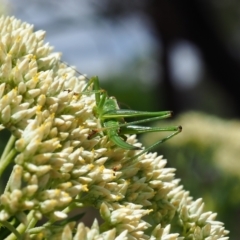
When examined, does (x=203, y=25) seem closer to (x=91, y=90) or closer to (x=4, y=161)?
(x=91, y=90)

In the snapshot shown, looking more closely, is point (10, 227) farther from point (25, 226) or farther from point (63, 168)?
point (63, 168)

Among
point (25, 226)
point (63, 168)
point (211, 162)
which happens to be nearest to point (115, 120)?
point (63, 168)

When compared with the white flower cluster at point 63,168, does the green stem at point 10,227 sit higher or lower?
lower

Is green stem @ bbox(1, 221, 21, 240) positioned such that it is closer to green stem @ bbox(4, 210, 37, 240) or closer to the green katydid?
green stem @ bbox(4, 210, 37, 240)

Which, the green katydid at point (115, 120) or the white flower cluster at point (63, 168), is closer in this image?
the white flower cluster at point (63, 168)

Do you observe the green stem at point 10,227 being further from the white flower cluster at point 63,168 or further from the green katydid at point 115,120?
the green katydid at point 115,120

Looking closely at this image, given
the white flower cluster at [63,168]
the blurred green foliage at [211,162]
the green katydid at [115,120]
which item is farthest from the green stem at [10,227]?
the blurred green foliage at [211,162]

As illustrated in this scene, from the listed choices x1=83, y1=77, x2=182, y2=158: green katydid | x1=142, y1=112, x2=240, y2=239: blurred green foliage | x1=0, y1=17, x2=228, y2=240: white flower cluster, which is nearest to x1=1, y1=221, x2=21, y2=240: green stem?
x1=0, y1=17, x2=228, y2=240: white flower cluster

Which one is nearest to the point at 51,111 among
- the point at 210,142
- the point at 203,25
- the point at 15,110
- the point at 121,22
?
the point at 15,110
